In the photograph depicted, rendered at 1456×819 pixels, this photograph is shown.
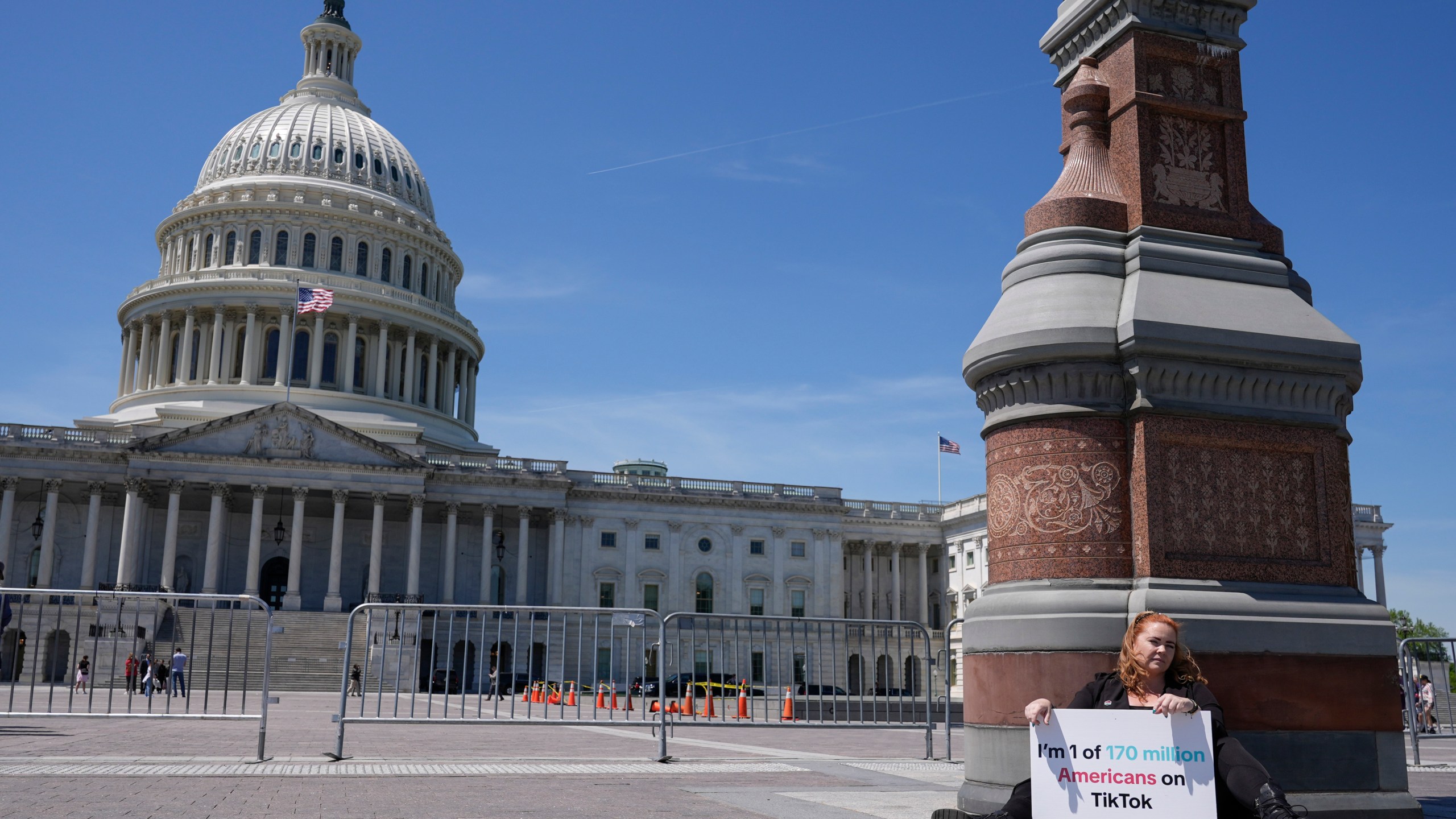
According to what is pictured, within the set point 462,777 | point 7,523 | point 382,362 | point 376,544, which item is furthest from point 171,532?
point 462,777

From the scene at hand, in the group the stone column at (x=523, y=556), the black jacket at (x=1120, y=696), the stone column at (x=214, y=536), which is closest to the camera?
the black jacket at (x=1120, y=696)

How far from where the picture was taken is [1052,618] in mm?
9648

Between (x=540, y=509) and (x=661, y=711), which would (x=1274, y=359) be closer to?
(x=661, y=711)

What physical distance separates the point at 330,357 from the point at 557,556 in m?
23.6

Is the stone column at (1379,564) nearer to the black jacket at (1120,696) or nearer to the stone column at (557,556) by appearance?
the stone column at (557,556)

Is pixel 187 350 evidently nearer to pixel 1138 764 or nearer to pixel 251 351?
pixel 251 351

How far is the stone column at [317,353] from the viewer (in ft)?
275

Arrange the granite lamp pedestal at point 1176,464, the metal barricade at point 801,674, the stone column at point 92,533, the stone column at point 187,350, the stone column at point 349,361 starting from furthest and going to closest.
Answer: the stone column at point 349,361 → the stone column at point 187,350 → the stone column at point 92,533 → the metal barricade at point 801,674 → the granite lamp pedestal at point 1176,464

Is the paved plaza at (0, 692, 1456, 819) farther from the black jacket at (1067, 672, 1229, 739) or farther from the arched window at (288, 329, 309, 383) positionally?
the arched window at (288, 329, 309, 383)

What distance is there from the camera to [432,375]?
9156 cm

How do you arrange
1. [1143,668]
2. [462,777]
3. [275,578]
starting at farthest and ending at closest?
[275,578]
[462,777]
[1143,668]

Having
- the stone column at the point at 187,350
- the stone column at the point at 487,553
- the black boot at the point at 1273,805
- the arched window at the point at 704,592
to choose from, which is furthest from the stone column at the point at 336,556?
the black boot at the point at 1273,805

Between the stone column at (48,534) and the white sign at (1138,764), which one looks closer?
the white sign at (1138,764)

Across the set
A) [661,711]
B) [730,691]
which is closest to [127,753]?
[661,711]
